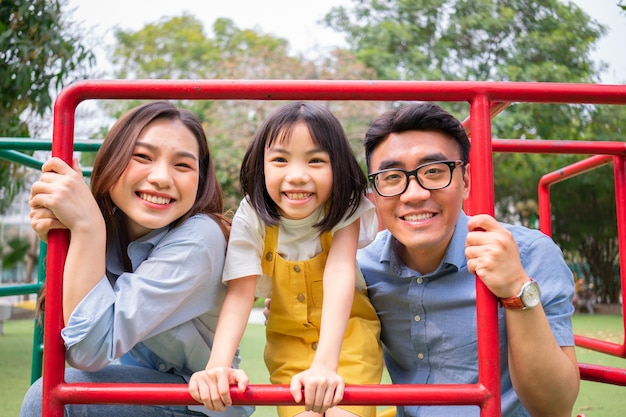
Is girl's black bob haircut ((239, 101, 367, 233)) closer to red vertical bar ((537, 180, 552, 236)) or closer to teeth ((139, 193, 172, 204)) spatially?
teeth ((139, 193, 172, 204))

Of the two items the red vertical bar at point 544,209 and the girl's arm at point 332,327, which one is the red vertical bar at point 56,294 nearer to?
the girl's arm at point 332,327

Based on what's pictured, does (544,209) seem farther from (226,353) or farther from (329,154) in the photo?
(226,353)

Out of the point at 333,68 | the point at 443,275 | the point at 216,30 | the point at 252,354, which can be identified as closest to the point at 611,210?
the point at 333,68

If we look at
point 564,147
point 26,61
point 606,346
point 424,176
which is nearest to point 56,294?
point 424,176

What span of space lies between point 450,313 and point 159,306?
698 millimetres

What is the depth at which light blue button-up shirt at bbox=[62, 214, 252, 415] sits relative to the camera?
113 cm

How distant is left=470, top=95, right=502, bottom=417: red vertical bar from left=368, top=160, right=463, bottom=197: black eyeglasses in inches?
10.7

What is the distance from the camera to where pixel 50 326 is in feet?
3.59

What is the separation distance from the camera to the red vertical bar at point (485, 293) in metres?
1.06

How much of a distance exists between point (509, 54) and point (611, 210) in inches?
147

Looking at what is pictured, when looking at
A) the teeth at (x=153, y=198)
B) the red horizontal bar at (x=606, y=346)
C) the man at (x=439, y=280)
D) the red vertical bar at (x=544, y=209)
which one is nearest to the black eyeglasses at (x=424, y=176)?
the man at (x=439, y=280)

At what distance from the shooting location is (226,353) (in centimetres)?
125

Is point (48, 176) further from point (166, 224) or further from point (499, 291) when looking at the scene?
point (499, 291)

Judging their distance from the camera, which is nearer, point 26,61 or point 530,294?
point 530,294
